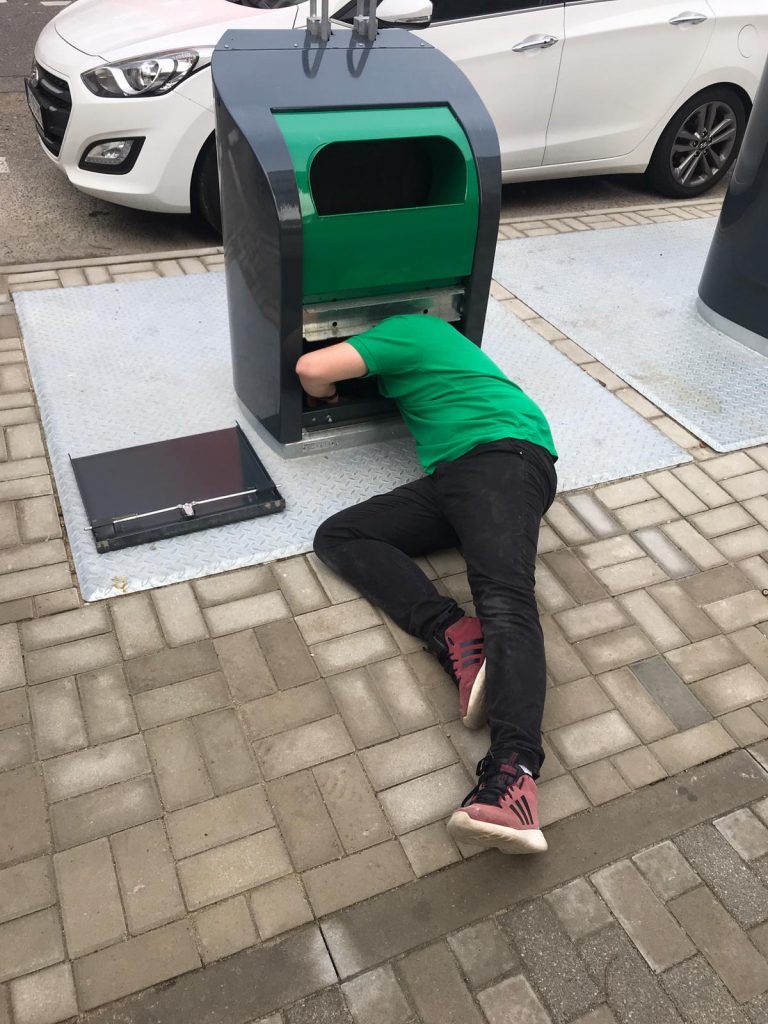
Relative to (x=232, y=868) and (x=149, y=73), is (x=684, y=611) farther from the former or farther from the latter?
(x=149, y=73)

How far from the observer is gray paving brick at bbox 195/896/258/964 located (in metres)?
2.03

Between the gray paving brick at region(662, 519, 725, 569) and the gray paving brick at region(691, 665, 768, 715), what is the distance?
516 mm

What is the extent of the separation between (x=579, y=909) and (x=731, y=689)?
962 mm

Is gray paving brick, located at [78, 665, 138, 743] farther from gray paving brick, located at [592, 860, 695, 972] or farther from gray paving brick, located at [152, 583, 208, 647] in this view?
gray paving brick, located at [592, 860, 695, 972]

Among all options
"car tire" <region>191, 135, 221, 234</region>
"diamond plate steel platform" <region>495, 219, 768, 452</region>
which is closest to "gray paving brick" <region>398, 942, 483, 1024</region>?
"diamond plate steel platform" <region>495, 219, 768, 452</region>

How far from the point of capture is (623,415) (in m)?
3.98

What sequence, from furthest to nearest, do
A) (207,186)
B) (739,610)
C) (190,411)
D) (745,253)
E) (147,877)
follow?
(207,186) < (745,253) < (190,411) < (739,610) < (147,877)

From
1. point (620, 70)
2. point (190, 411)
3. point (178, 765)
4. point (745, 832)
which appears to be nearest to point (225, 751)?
point (178, 765)

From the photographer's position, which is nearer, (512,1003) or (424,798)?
(512,1003)

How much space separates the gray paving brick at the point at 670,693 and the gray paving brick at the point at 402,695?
2.37 feet

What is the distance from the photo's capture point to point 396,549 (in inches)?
115

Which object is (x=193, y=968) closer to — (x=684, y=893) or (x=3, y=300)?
(x=684, y=893)

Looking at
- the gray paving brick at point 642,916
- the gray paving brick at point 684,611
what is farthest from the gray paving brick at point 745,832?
the gray paving brick at point 684,611

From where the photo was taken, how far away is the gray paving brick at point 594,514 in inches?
131
